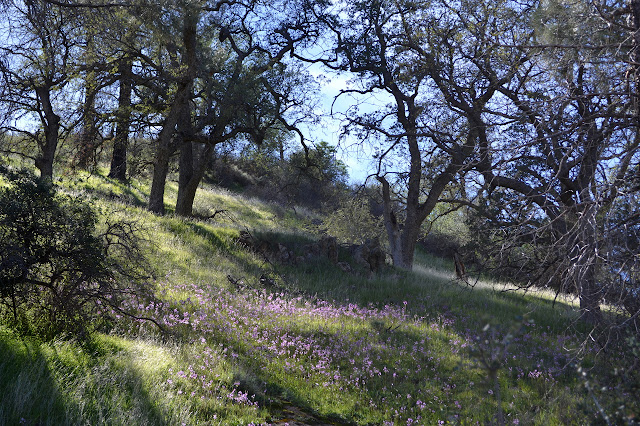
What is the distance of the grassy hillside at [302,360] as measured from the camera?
504 cm

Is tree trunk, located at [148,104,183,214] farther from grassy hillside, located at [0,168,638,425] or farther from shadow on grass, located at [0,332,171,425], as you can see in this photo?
shadow on grass, located at [0,332,171,425]

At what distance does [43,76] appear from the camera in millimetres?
16094

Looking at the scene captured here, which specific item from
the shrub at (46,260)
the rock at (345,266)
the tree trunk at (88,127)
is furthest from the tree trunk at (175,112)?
the shrub at (46,260)

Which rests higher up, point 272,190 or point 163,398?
point 272,190

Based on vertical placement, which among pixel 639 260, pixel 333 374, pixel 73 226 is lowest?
pixel 333 374

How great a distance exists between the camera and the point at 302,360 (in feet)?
27.7

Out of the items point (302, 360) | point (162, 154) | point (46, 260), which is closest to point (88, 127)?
point (162, 154)

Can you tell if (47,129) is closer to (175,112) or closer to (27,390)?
(175,112)

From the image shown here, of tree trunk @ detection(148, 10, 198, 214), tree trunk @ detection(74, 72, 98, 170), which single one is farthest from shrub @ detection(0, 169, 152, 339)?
tree trunk @ detection(74, 72, 98, 170)

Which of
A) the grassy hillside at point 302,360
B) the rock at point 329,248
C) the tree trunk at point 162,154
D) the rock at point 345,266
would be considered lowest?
the grassy hillside at point 302,360

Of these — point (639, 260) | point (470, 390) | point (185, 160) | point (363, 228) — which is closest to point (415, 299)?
point (470, 390)

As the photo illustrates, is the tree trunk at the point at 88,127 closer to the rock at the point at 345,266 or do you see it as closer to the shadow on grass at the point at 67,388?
the rock at the point at 345,266

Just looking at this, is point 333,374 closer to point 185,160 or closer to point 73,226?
point 73,226

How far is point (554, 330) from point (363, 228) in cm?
1723
